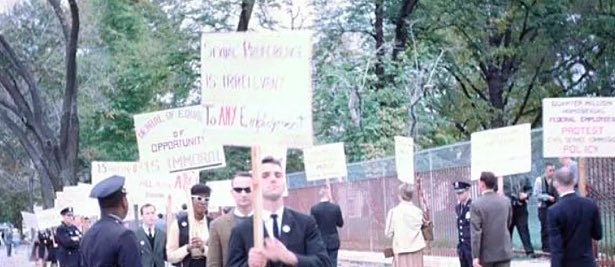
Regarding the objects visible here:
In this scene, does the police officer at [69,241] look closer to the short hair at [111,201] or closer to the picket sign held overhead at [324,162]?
the picket sign held overhead at [324,162]

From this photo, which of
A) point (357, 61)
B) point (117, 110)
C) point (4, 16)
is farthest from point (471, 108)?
point (4, 16)

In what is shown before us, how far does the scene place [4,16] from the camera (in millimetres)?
44125

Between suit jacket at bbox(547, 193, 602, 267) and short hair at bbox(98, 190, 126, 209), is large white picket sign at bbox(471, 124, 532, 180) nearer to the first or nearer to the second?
suit jacket at bbox(547, 193, 602, 267)

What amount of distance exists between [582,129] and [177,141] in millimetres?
4586

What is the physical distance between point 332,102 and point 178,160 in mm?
20739

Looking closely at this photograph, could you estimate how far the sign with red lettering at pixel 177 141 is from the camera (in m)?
13.8

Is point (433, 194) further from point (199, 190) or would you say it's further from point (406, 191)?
point (199, 190)

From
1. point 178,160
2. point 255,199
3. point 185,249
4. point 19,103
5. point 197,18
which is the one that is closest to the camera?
point 255,199

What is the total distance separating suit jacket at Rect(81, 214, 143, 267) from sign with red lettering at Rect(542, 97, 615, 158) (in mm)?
7141

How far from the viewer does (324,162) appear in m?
22.9

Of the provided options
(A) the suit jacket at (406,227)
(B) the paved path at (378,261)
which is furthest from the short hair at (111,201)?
(B) the paved path at (378,261)

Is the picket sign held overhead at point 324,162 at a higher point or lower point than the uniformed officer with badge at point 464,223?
higher

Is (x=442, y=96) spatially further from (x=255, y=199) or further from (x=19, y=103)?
(x=255, y=199)

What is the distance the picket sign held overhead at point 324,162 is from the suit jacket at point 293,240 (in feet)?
50.1
